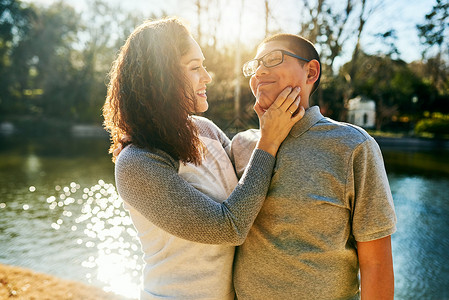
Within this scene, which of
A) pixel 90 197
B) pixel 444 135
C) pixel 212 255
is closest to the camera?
pixel 212 255

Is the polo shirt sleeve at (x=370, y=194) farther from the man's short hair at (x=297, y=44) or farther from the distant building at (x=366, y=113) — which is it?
the distant building at (x=366, y=113)

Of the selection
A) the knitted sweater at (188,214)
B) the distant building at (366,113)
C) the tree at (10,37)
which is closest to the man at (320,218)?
the knitted sweater at (188,214)

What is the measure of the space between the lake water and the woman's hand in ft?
15.3

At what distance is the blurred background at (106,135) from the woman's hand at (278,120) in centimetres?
58

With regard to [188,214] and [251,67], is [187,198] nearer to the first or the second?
[188,214]

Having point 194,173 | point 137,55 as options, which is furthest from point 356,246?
point 137,55

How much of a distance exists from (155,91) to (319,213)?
76 centimetres

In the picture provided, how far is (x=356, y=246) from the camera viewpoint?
143cm

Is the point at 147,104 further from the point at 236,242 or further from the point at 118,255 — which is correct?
the point at 118,255

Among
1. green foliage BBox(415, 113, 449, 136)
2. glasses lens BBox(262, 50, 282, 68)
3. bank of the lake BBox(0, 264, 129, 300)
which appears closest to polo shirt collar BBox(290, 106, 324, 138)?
glasses lens BBox(262, 50, 282, 68)

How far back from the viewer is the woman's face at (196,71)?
1.52 meters

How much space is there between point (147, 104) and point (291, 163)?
0.59m

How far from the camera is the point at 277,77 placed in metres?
1.51

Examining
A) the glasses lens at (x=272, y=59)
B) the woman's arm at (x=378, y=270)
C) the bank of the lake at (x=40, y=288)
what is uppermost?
the glasses lens at (x=272, y=59)
